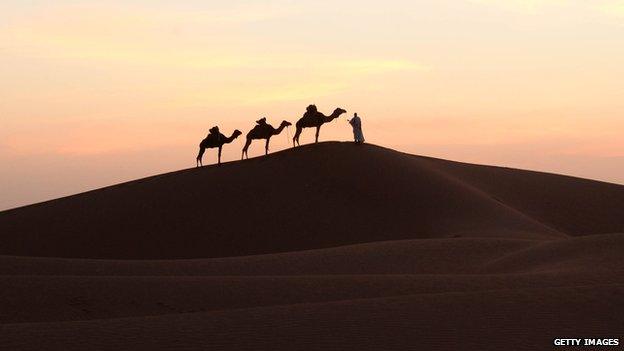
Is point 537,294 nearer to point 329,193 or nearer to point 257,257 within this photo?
point 257,257

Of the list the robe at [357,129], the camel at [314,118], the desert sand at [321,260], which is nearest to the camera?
the desert sand at [321,260]

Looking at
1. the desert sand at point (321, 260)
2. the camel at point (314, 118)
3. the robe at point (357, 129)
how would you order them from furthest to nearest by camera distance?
the robe at point (357, 129), the camel at point (314, 118), the desert sand at point (321, 260)

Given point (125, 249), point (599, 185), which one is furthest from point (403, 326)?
point (599, 185)

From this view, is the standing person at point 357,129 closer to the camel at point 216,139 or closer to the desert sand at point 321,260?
the desert sand at point 321,260

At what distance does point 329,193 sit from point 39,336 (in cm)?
2478

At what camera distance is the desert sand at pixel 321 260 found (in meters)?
13.3

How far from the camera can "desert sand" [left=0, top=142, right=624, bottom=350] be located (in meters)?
13.3

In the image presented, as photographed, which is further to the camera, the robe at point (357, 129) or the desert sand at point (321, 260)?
the robe at point (357, 129)

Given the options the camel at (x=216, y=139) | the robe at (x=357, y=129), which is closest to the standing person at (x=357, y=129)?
the robe at (x=357, y=129)

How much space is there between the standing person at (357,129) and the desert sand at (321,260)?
0.50m

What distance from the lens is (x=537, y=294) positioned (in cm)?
1559

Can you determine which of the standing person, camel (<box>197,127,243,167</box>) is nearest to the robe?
the standing person

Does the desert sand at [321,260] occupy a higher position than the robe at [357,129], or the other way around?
the robe at [357,129]

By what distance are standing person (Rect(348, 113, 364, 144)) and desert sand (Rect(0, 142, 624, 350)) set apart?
50 cm
